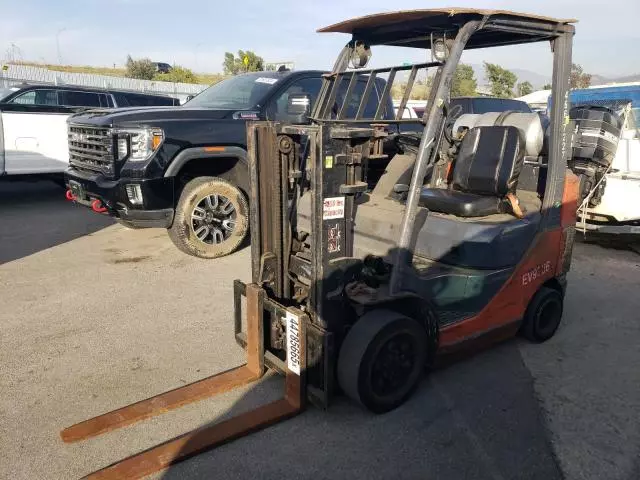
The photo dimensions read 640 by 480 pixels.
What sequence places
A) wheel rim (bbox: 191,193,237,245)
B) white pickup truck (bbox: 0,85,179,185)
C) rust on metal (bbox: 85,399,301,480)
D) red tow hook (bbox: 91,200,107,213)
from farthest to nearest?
white pickup truck (bbox: 0,85,179,185), wheel rim (bbox: 191,193,237,245), red tow hook (bbox: 91,200,107,213), rust on metal (bbox: 85,399,301,480)

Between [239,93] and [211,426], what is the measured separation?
4.91 meters

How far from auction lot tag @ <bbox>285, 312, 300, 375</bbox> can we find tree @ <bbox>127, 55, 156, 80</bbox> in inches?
1587

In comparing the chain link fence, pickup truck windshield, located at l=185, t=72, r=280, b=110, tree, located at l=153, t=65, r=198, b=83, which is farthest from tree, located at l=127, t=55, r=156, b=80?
pickup truck windshield, located at l=185, t=72, r=280, b=110

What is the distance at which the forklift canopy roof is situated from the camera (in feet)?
10.6

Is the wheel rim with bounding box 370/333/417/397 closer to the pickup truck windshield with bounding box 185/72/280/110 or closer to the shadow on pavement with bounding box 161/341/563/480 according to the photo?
the shadow on pavement with bounding box 161/341/563/480

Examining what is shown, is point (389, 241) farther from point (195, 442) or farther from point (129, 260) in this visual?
point (129, 260)

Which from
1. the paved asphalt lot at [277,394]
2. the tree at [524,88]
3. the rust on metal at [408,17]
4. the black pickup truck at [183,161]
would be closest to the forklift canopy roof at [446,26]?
the rust on metal at [408,17]

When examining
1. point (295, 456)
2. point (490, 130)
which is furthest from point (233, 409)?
point (490, 130)

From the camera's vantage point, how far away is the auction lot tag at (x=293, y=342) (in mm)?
3213

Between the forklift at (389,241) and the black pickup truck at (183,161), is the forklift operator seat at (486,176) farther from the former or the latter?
the black pickup truck at (183,161)

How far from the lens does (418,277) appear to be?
11.2 feet

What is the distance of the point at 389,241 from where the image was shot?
3539 millimetres

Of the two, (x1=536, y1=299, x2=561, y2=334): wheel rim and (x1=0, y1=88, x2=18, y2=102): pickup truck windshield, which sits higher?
(x1=0, y1=88, x2=18, y2=102): pickup truck windshield

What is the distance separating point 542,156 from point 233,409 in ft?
10.1
